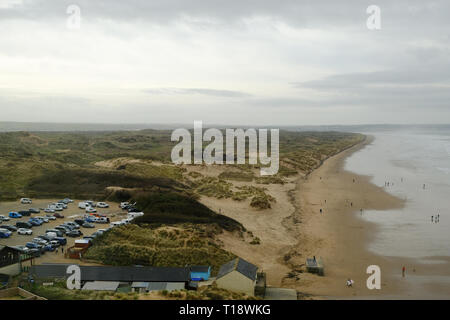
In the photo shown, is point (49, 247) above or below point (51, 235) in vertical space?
below

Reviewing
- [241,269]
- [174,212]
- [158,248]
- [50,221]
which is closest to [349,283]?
[241,269]

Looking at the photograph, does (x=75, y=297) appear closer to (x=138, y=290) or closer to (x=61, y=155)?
(x=138, y=290)

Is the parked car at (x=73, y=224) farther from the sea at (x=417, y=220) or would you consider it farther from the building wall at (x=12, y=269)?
the sea at (x=417, y=220)

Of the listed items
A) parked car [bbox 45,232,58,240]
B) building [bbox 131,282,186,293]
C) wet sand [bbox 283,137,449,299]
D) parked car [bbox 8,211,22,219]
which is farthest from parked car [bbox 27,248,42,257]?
wet sand [bbox 283,137,449,299]

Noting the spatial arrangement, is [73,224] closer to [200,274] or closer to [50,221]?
[50,221]

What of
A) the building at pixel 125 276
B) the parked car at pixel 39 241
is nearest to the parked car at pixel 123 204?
the parked car at pixel 39 241
